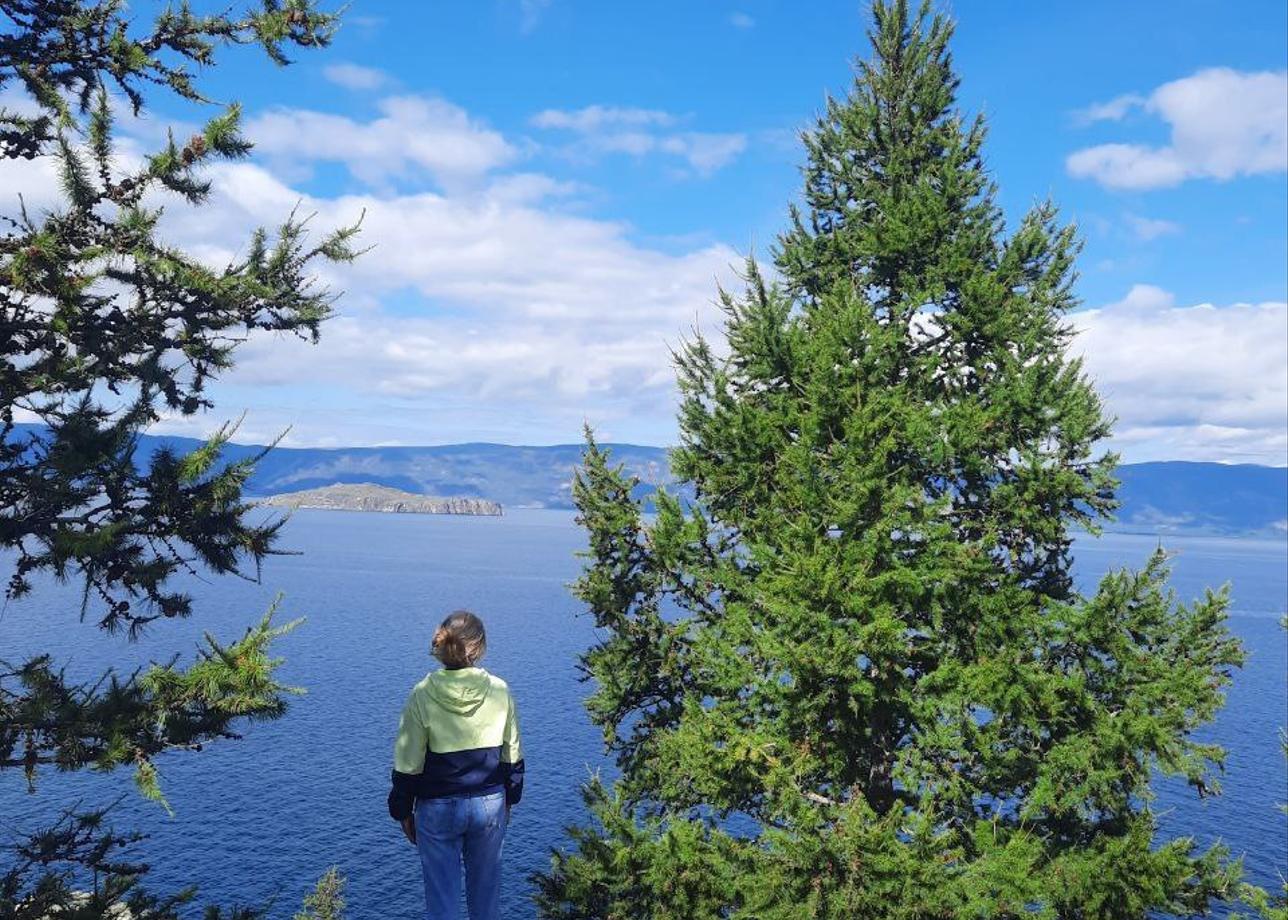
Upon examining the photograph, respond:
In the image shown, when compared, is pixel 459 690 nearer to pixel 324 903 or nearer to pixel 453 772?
pixel 453 772

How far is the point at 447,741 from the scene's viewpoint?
6.38 meters

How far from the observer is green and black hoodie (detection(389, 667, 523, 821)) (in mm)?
6379

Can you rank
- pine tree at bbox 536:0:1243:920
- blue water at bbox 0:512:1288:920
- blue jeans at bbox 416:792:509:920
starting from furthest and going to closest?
blue water at bbox 0:512:1288:920 < pine tree at bbox 536:0:1243:920 < blue jeans at bbox 416:792:509:920

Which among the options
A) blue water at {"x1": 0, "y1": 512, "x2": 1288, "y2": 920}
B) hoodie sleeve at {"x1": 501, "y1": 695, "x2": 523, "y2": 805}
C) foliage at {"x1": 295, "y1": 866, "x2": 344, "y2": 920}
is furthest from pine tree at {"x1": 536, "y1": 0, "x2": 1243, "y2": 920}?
foliage at {"x1": 295, "y1": 866, "x2": 344, "y2": 920}

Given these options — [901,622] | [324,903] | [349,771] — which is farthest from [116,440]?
[349,771]

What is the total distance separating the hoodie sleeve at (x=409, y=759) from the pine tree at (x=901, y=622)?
5596mm

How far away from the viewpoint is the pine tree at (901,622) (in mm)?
11070

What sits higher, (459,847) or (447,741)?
(447,741)

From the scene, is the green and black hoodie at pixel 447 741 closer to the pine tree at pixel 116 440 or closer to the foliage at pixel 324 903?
the pine tree at pixel 116 440

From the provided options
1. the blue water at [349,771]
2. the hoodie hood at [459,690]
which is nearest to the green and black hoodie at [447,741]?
the hoodie hood at [459,690]

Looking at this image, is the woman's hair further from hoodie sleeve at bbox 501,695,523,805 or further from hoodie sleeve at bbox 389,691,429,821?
hoodie sleeve at bbox 501,695,523,805

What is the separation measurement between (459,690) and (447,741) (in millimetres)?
378

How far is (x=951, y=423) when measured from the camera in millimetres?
12508

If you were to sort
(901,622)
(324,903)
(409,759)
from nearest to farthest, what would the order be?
(409,759) < (901,622) < (324,903)
